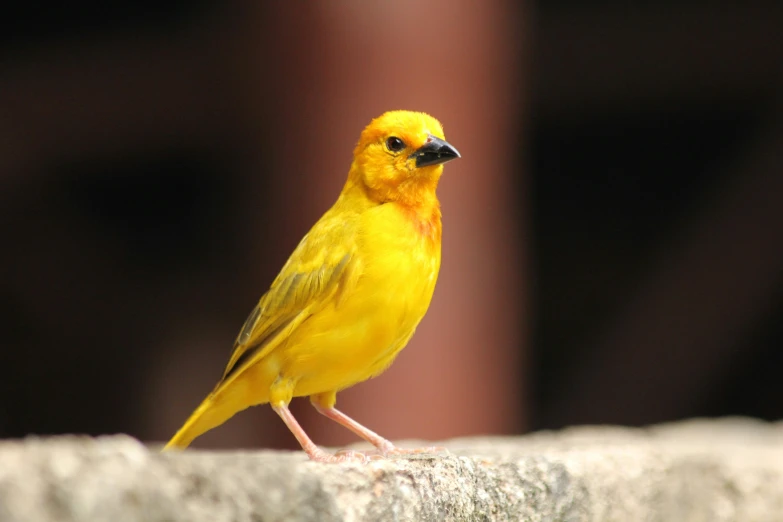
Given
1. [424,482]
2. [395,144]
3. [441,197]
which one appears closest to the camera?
[424,482]

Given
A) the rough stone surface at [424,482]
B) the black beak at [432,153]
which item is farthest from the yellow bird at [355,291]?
the rough stone surface at [424,482]

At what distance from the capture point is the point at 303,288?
9.17ft

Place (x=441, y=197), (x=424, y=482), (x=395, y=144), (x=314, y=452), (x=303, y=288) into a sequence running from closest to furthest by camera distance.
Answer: (x=424, y=482), (x=314, y=452), (x=303, y=288), (x=395, y=144), (x=441, y=197)

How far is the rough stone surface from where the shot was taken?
4.34ft

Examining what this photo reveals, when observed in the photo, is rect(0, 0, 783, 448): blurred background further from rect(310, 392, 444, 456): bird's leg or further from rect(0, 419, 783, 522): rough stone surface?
rect(310, 392, 444, 456): bird's leg

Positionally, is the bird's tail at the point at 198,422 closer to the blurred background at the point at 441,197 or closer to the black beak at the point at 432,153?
the black beak at the point at 432,153

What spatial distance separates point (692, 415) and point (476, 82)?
11.9 ft

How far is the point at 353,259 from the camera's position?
273 cm

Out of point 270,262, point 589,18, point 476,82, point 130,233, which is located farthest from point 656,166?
point 130,233

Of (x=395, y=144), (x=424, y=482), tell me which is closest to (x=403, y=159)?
(x=395, y=144)

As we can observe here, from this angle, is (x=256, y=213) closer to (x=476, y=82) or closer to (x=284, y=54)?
(x=284, y=54)

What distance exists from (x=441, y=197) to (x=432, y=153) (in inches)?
101

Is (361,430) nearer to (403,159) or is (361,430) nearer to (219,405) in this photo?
(219,405)

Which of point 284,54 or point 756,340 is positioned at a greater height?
point 284,54
